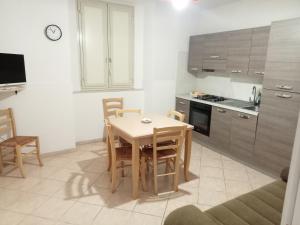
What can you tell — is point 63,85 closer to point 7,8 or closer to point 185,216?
point 7,8

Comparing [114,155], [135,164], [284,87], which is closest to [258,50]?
[284,87]

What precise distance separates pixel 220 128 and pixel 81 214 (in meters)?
2.50

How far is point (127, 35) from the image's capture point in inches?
165

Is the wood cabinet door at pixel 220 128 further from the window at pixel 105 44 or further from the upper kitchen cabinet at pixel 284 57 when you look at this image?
the window at pixel 105 44

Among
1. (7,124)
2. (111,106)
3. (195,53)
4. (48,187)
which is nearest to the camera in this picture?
(48,187)

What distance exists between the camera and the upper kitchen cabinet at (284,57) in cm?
260

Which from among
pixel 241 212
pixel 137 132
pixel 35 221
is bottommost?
pixel 35 221

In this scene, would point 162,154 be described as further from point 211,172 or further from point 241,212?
point 241,212

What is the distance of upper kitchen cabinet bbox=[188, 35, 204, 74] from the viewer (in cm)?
→ 425

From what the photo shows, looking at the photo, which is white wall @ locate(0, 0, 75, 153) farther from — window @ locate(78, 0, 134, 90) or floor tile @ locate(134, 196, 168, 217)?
floor tile @ locate(134, 196, 168, 217)

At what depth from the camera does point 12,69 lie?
2.85m

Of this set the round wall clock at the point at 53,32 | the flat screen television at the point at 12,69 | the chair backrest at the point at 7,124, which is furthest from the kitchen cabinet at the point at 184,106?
the chair backrest at the point at 7,124

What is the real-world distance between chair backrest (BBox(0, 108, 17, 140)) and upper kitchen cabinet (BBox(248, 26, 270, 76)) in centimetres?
354

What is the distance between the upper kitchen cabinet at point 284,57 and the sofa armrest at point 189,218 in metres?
2.09
